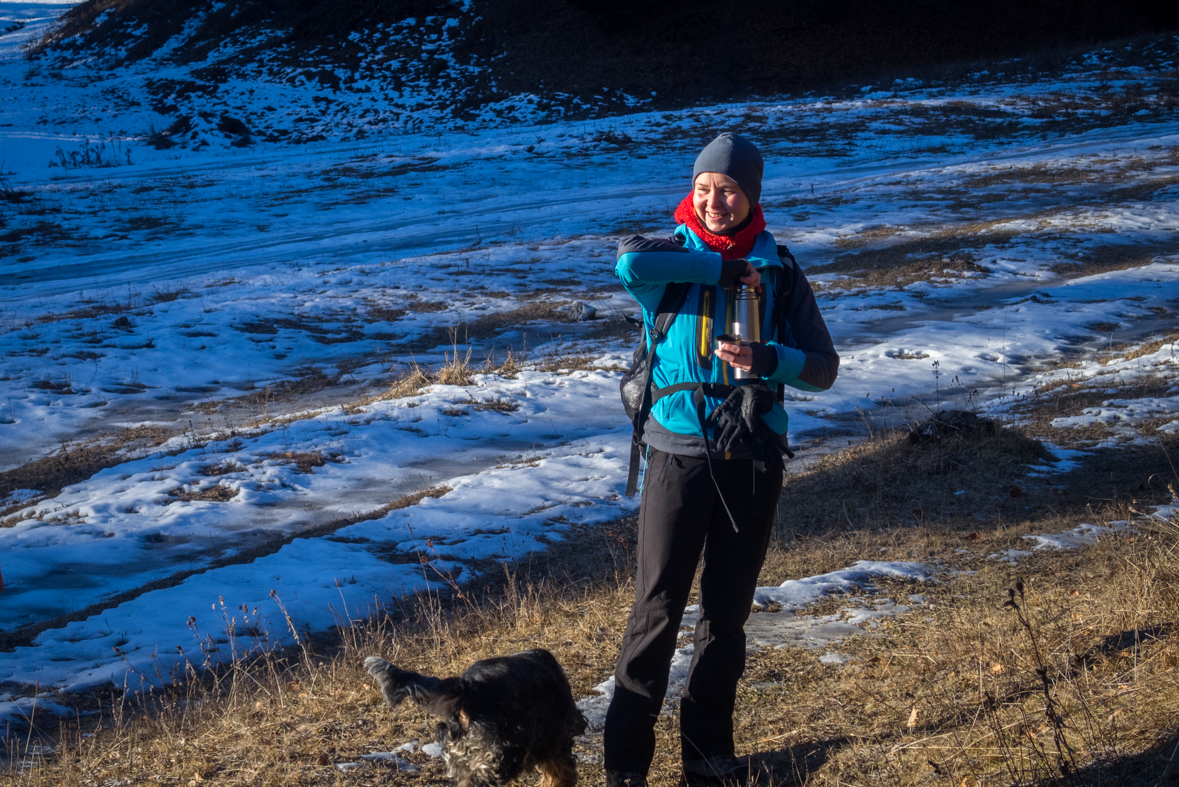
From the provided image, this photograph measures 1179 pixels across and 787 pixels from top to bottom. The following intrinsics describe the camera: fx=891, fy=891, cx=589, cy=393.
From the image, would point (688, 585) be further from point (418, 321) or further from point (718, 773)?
point (418, 321)

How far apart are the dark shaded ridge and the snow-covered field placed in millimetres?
7624

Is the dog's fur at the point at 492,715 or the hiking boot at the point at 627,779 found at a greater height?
the dog's fur at the point at 492,715

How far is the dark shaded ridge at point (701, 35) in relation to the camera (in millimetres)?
35062

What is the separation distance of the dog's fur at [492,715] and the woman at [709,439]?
Answer: 216 millimetres

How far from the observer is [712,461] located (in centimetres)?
271

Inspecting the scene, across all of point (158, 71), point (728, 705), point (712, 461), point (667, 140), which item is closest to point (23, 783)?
point (728, 705)

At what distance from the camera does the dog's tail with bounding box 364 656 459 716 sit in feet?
8.30

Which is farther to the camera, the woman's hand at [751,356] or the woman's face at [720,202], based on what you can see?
the woman's face at [720,202]

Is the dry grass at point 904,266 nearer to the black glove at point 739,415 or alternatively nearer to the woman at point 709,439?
the woman at point 709,439

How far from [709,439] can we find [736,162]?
85 centimetres

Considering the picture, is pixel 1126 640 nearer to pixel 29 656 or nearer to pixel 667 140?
pixel 29 656

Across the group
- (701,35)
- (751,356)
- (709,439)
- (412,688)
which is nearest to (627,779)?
(412,688)

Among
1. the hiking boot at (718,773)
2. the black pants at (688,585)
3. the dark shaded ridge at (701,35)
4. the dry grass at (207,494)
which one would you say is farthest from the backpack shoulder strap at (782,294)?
the dark shaded ridge at (701,35)

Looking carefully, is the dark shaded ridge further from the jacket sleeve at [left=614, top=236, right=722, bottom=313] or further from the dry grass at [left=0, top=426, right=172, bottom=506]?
the jacket sleeve at [left=614, top=236, right=722, bottom=313]
